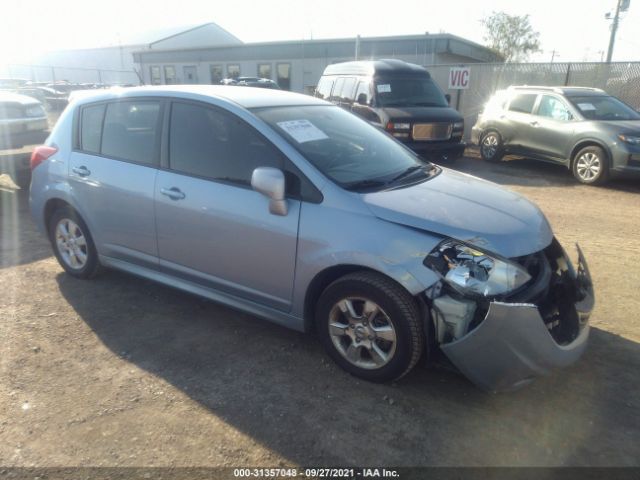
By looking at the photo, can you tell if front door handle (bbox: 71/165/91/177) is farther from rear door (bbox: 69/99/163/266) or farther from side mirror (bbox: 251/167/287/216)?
side mirror (bbox: 251/167/287/216)

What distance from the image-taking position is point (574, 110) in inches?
363

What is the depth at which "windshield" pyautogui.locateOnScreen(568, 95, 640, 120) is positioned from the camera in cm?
916

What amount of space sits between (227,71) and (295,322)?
33.9 m

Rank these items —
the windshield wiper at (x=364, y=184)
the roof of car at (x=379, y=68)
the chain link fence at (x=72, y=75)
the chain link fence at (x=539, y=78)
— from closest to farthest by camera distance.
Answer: the windshield wiper at (x=364, y=184) → the roof of car at (x=379, y=68) → the chain link fence at (x=539, y=78) → the chain link fence at (x=72, y=75)

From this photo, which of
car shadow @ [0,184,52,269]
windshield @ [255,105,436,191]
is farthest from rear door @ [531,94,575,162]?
car shadow @ [0,184,52,269]

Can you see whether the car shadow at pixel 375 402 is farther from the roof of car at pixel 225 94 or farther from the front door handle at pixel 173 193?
the roof of car at pixel 225 94

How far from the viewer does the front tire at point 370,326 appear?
2.70 meters

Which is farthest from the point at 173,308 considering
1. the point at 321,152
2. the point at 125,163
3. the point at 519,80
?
the point at 519,80

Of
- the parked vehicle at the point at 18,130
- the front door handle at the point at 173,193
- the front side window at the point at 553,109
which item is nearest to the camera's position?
the front door handle at the point at 173,193

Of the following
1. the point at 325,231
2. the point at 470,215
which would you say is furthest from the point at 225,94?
the point at 470,215

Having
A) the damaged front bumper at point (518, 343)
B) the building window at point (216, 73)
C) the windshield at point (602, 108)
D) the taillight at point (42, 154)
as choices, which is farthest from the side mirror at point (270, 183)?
the building window at point (216, 73)

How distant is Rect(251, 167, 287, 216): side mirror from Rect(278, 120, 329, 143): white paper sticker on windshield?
15.7 inches

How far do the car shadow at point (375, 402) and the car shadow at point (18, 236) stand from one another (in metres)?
1.98

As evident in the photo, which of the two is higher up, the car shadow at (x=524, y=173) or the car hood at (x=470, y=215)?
the car hood at (x=470, y=215)
